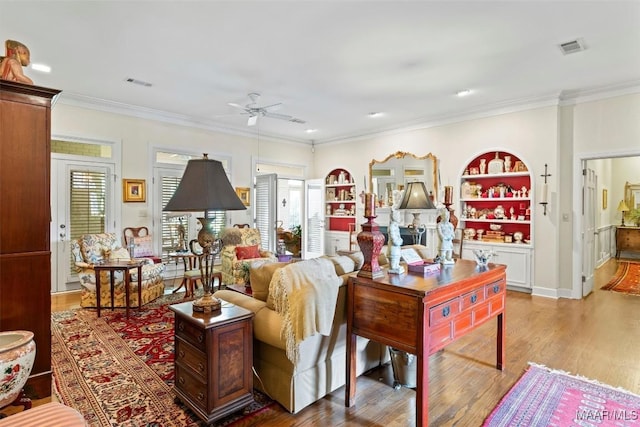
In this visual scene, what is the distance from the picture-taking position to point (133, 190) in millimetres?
5887

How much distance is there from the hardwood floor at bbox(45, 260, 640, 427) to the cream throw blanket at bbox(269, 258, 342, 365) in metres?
0.57

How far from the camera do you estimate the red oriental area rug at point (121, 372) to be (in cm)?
219

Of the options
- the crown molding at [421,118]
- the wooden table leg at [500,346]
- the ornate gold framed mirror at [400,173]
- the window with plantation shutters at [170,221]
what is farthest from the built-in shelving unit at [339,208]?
the wooden table leg at [500,346]

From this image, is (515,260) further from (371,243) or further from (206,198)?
(206,198)

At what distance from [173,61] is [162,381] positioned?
334 centimetres

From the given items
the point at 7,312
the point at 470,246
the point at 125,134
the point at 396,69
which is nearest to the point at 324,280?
the point at 7,312

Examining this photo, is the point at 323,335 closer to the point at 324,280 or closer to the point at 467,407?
the point at 324,280

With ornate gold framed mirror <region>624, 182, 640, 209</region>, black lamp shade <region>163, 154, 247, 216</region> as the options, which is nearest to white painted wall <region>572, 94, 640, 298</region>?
black lamp shade <region>163, 154, 247, 216</region>

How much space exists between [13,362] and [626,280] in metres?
8.46

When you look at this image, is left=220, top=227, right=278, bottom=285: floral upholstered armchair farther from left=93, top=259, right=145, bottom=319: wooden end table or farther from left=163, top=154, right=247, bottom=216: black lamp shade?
left=163, top=154, right=247, bottom=216: black lamp shade

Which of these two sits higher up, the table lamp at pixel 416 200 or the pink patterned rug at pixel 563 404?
the table lamp at pixel 416 200

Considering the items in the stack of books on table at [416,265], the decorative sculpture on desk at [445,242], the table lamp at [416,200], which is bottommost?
the stack of books on table at [416,265]

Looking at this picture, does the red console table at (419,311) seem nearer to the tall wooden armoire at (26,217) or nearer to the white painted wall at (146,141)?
the tall wooden armoire at (26,217)

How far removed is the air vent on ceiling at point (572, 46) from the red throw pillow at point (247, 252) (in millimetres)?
4606
